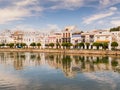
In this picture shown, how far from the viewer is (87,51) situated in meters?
107

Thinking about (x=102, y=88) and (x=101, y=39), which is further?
(x=101, y=39)

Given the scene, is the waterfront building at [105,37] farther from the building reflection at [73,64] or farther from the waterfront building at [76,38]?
the building reflection at [73,64]

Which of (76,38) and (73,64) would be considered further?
(76,38)

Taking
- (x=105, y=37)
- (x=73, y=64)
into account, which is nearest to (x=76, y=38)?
(x=105, y=37)

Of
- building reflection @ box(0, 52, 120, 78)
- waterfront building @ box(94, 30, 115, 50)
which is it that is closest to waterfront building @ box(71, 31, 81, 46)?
waterfront building @ box(94, 30, 115, 50)

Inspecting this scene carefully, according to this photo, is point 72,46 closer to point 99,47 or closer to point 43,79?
point 99,47

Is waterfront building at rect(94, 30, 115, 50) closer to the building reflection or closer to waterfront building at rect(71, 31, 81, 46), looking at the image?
waterfront building at rect(71, 31, 81, 46)

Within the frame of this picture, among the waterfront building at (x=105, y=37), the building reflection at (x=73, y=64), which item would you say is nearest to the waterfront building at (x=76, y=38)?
the waterfront building at (x=105, y=37)

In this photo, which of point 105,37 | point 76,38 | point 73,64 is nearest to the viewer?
point 73,64

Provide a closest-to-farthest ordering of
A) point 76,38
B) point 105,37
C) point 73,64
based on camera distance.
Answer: point 73,64
point 105,37
point 76,38

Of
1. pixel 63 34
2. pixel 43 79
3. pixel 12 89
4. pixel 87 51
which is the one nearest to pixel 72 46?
pixel 63 34

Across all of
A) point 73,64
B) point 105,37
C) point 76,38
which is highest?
point 105,37

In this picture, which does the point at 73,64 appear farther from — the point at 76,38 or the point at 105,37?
the point at 76,38

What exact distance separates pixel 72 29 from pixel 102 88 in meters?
→ 120
